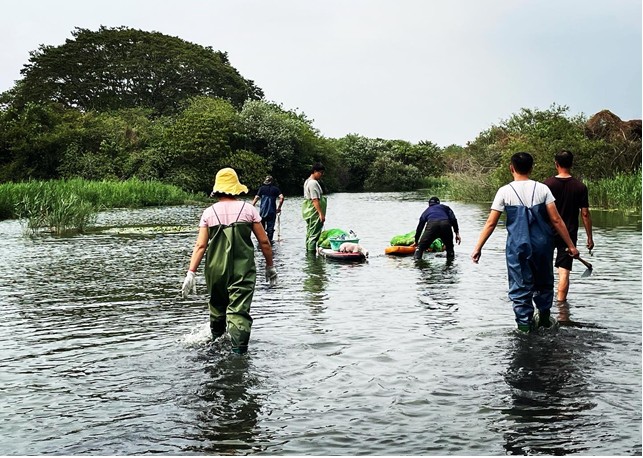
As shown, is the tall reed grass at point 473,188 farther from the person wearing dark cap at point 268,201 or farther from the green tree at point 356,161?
the green tree at point 356,161

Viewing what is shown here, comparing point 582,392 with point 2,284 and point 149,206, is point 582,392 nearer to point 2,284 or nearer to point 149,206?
point 2,284

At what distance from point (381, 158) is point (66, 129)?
36478 mm

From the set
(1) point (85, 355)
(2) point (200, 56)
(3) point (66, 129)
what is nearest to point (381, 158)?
(2) point (200, 56)

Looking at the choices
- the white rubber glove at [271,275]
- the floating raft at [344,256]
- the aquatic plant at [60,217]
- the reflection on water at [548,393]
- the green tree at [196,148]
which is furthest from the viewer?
the green tree at [196,148]

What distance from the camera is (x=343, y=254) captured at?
50.3 feet

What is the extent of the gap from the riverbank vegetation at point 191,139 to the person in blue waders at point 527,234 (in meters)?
21.8

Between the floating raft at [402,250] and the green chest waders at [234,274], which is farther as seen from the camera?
the floating raft at [402,250]

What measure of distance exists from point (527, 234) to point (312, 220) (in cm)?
881

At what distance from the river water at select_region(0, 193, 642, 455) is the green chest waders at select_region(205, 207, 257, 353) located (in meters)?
0.33

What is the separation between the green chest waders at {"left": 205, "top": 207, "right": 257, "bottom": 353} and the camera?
24.0ft

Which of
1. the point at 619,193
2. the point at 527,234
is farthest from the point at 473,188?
the point at 527,234

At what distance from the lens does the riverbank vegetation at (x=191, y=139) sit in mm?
37344

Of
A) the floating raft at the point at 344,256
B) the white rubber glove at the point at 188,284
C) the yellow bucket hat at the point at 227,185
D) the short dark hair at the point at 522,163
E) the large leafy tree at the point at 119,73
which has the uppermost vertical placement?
the large leafy tree at the point at 119,73

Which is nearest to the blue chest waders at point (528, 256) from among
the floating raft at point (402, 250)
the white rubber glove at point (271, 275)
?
the white rubber glove at point (271, 275)
